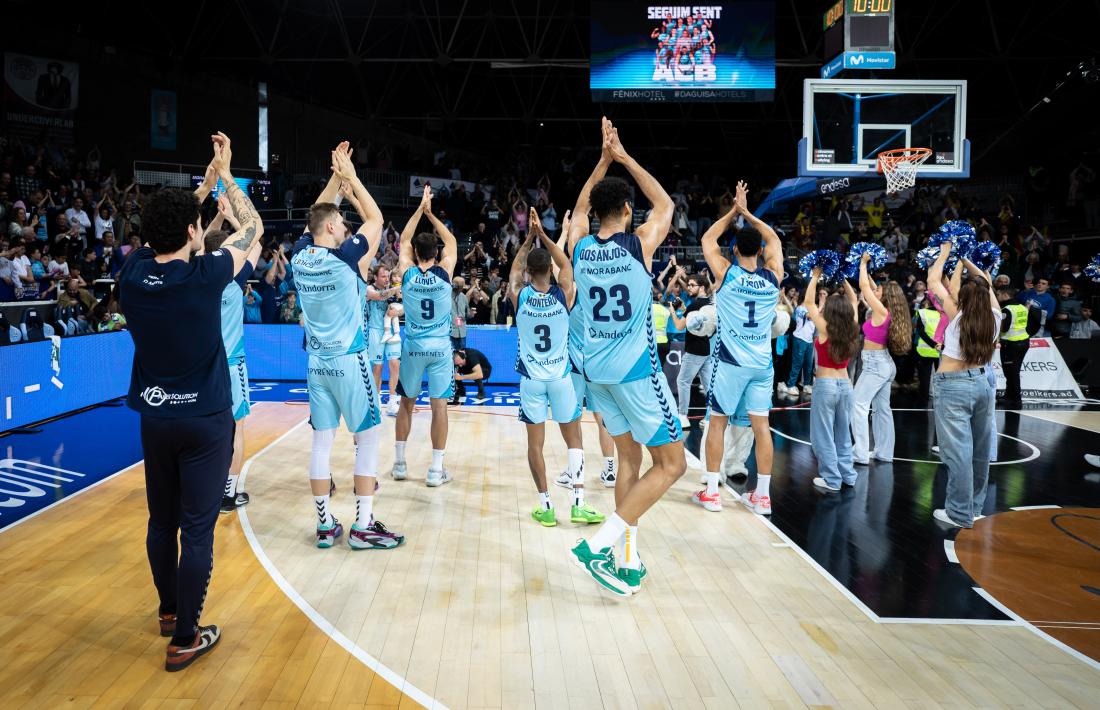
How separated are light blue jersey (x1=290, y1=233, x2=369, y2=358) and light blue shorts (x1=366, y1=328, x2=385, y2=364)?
15.8 feet

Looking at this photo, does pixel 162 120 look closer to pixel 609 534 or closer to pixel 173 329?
pixel 173 329

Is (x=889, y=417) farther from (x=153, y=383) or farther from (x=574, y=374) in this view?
(x=153, y=383)

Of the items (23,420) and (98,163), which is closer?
(23,420)

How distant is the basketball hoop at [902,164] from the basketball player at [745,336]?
6985mm

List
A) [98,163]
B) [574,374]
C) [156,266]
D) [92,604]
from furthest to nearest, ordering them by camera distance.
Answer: [98,163] → [574,374] → [92,604] → [156,266]

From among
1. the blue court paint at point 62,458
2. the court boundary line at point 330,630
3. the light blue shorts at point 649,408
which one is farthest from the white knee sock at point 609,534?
the blue court paint at point 62,458

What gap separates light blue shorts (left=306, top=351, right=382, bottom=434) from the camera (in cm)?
521

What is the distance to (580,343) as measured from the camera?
20.3ft

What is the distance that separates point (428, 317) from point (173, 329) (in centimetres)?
325

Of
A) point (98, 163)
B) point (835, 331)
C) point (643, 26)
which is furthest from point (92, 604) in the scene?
point (98, 163)

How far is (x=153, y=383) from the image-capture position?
361cm

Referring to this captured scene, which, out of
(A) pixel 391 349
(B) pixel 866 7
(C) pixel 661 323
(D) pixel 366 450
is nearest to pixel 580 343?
(D) pixel 366 450

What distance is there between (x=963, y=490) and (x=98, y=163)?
747 inches

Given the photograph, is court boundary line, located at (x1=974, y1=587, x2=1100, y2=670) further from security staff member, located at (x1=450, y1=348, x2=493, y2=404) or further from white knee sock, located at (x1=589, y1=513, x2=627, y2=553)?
security staff member, located at (x1=450, y1=348, x2=493, y2=404)
